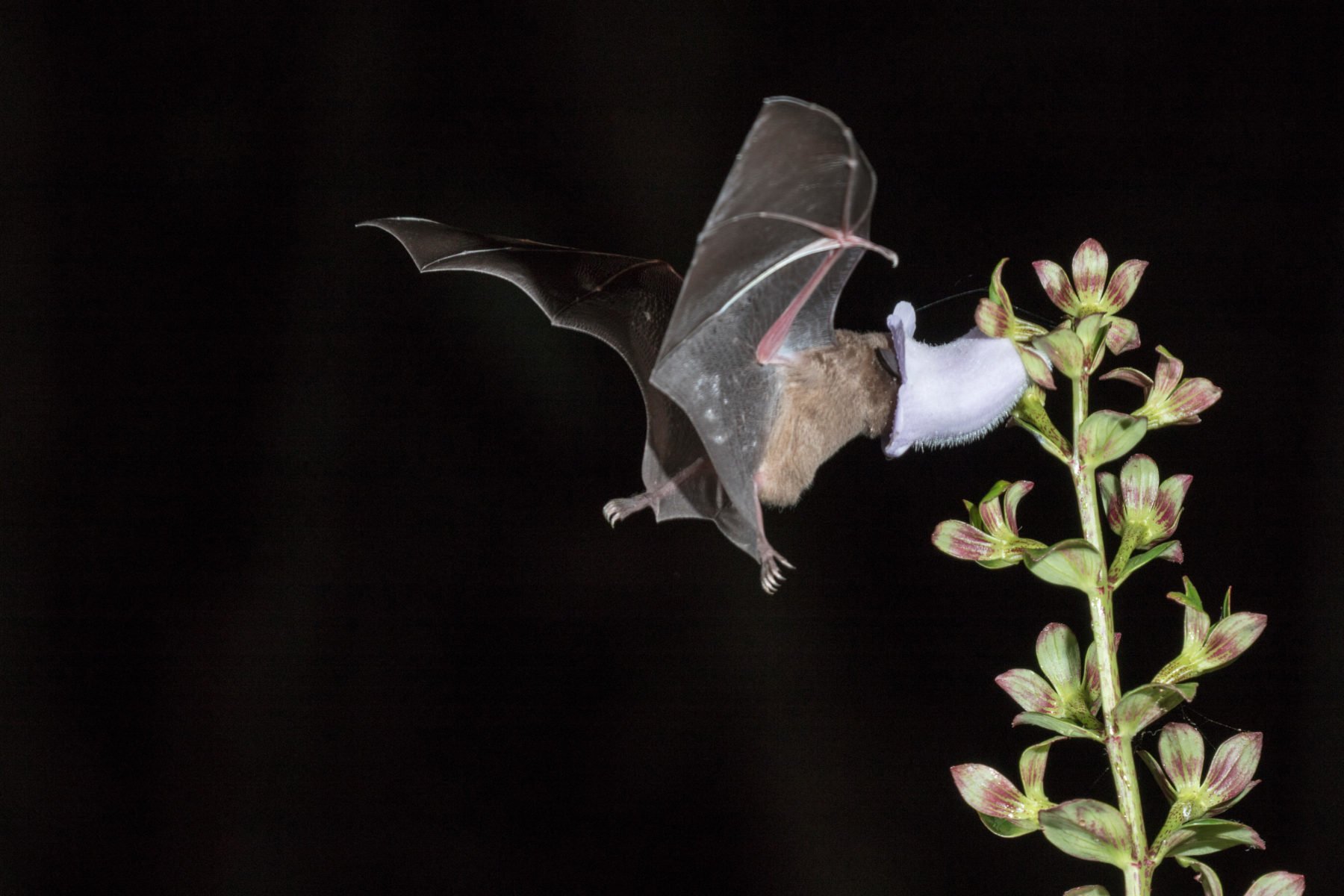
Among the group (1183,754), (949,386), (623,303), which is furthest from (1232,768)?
(623,303)

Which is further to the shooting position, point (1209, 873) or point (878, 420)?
point (878, 420)

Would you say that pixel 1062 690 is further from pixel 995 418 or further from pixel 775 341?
pixel 775 341

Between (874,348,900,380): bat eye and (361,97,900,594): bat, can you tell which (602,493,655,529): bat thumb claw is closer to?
(361,97,900,594): bat

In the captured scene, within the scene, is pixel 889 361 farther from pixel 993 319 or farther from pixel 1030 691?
pixel 1030 691

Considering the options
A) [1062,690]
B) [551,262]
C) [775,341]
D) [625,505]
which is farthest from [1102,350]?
[551,262]

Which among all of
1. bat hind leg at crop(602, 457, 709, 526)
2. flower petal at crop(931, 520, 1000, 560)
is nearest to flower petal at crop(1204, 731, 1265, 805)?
flower petal at crop(931, 520, 1000, 560)

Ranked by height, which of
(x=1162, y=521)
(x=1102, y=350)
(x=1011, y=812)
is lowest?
(x=1011, y=812)

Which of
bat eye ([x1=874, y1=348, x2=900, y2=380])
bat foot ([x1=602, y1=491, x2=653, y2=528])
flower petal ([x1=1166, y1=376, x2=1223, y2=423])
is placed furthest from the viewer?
bat foot ([x1=602, y1=491, x2=653, y2=528])
